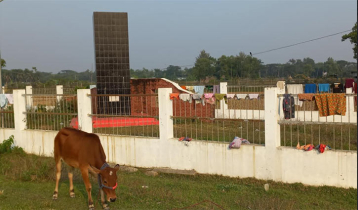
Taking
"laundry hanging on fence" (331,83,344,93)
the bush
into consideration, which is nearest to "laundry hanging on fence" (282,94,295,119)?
the bush

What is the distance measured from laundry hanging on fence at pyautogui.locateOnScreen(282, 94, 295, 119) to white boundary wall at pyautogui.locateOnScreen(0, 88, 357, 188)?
0.29 meters

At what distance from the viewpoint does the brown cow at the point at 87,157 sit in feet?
22.4

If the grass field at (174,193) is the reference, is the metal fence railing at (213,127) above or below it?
above

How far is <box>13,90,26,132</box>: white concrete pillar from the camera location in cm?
1473

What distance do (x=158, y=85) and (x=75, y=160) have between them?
48.9 ft

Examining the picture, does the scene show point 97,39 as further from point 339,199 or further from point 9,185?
point 339,199

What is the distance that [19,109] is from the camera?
14789mm

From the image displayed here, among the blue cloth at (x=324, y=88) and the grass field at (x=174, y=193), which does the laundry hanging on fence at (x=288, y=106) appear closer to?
the grass field at (x=174, y=193)

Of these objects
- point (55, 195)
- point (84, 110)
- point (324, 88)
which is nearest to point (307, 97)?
point (55, 195)

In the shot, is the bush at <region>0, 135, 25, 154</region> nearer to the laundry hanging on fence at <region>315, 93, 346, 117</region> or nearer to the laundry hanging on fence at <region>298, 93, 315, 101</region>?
the laundry hanging on fence at <region>298, 93, 315, 101</region>

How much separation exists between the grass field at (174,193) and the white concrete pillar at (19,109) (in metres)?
4.08

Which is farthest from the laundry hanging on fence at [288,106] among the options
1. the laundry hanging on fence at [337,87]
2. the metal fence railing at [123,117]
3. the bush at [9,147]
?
the laundry hanging on fence at [337,87]

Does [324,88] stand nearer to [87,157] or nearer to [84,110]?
[84,110]

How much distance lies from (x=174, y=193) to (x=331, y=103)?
4.28m
